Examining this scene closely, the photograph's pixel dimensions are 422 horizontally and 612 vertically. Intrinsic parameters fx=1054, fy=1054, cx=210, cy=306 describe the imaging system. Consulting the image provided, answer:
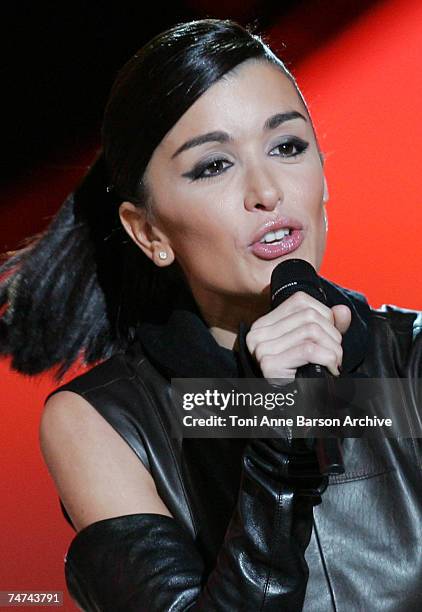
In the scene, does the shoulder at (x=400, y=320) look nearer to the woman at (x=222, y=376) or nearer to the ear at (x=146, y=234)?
the woman at (x=222, y=376)

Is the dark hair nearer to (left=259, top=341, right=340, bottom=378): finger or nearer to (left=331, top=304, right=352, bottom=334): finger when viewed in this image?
(left=331, top=304, right=352, bottom=334): finger

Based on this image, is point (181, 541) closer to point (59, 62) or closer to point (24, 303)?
point (24, 303)

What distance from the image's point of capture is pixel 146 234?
1.50 m

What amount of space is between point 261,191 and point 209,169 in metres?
0.10

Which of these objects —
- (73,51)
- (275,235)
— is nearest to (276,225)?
(275,235)

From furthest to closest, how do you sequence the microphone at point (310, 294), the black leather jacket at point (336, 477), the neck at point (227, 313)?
the neck at point (227, 313) < the black leather jacket at point (336, 477) < the microphone at point (310, 294)

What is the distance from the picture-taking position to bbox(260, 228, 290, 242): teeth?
1.26 metres

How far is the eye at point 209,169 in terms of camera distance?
1330 mm

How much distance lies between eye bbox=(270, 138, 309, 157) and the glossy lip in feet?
0.38

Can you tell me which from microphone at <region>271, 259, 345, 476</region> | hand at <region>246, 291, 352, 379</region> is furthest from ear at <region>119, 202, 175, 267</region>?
hand at <region>246, 291, 352, 379</region>

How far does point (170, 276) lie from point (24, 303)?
252mm

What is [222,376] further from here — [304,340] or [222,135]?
[304,340]

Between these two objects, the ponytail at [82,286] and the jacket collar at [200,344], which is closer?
the jacket collar at [200,344]

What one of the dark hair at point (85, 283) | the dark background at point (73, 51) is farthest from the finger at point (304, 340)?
the dark background at point (73, 51)
